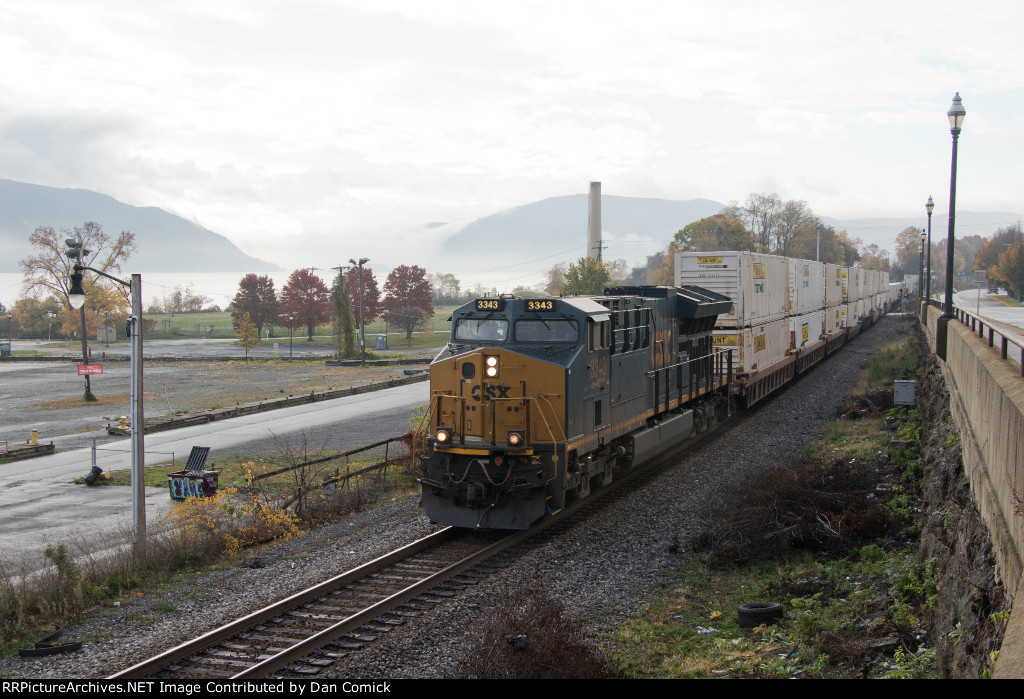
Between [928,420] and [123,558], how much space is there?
17.1 meters

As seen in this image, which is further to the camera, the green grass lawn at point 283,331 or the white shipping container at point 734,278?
the green grass lawn at point 283,331

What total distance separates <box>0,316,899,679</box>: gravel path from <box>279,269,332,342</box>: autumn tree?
8235cm

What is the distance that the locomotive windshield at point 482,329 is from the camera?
13539mm

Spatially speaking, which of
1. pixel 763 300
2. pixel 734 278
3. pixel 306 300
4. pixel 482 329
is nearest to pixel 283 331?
pixel 306 300

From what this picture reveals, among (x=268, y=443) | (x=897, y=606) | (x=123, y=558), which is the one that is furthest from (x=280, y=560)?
(x=268, y=443)

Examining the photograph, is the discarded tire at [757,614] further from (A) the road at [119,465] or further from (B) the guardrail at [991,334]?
(A) the road at [119,465]

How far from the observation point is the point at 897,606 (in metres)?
8.91

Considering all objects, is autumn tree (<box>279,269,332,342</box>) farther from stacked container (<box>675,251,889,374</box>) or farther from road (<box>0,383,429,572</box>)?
stacked container (<box>675,251,889,374</box>)

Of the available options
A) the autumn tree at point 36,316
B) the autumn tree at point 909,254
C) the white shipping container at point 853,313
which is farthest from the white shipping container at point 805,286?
the autumn tree at point 909,254

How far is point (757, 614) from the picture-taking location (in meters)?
9.23

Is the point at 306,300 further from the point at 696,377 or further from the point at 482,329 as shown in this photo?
the point at 482,329

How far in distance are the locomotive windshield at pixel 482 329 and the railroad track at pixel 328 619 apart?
11.4 ft

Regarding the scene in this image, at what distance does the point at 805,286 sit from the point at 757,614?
2721 centimetres
